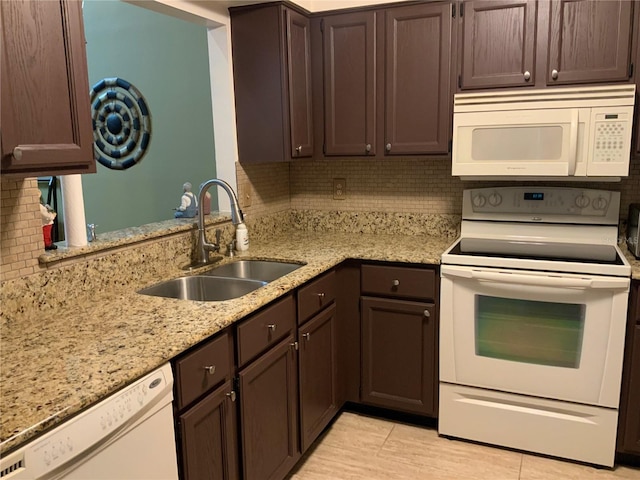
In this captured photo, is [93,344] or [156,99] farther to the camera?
[156,99]

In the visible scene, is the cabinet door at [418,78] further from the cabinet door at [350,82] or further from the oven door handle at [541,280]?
the oven door handle at [541,280]

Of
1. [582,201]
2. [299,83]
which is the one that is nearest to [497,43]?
[582,201]

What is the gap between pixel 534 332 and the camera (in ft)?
7.82

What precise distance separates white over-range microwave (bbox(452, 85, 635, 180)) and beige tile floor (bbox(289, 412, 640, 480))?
131 cm

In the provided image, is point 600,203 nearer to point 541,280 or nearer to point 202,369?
point 541,280

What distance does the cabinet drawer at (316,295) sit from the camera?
88.5 inches

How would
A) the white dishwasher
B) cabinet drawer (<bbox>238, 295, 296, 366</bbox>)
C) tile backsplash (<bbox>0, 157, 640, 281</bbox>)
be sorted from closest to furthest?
the white dishwasher, cabinet drawer (<bbox>238, 295, 296, 366</bbox>), tile backsplash (<bbox>0, 157, 640, 281</bbox>)

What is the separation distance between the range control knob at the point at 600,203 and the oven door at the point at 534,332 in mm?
568

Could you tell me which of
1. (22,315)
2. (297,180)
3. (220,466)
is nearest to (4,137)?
(22,315)

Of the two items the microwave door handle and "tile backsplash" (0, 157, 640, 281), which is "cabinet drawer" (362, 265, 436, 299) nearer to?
"tile backsplash" (0, 157, 640, 281)

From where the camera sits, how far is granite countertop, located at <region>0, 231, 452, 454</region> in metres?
1.17

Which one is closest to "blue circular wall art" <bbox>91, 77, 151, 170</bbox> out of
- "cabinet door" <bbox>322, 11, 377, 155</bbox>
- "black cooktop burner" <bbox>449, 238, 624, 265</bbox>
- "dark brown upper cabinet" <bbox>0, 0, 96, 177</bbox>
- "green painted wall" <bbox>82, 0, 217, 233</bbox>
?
"green painted wall" <bbox>82, 0, 217, 233</bbox>

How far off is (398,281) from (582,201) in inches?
39.6

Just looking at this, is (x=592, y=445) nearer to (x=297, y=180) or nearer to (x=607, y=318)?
(x=607, y=318)
